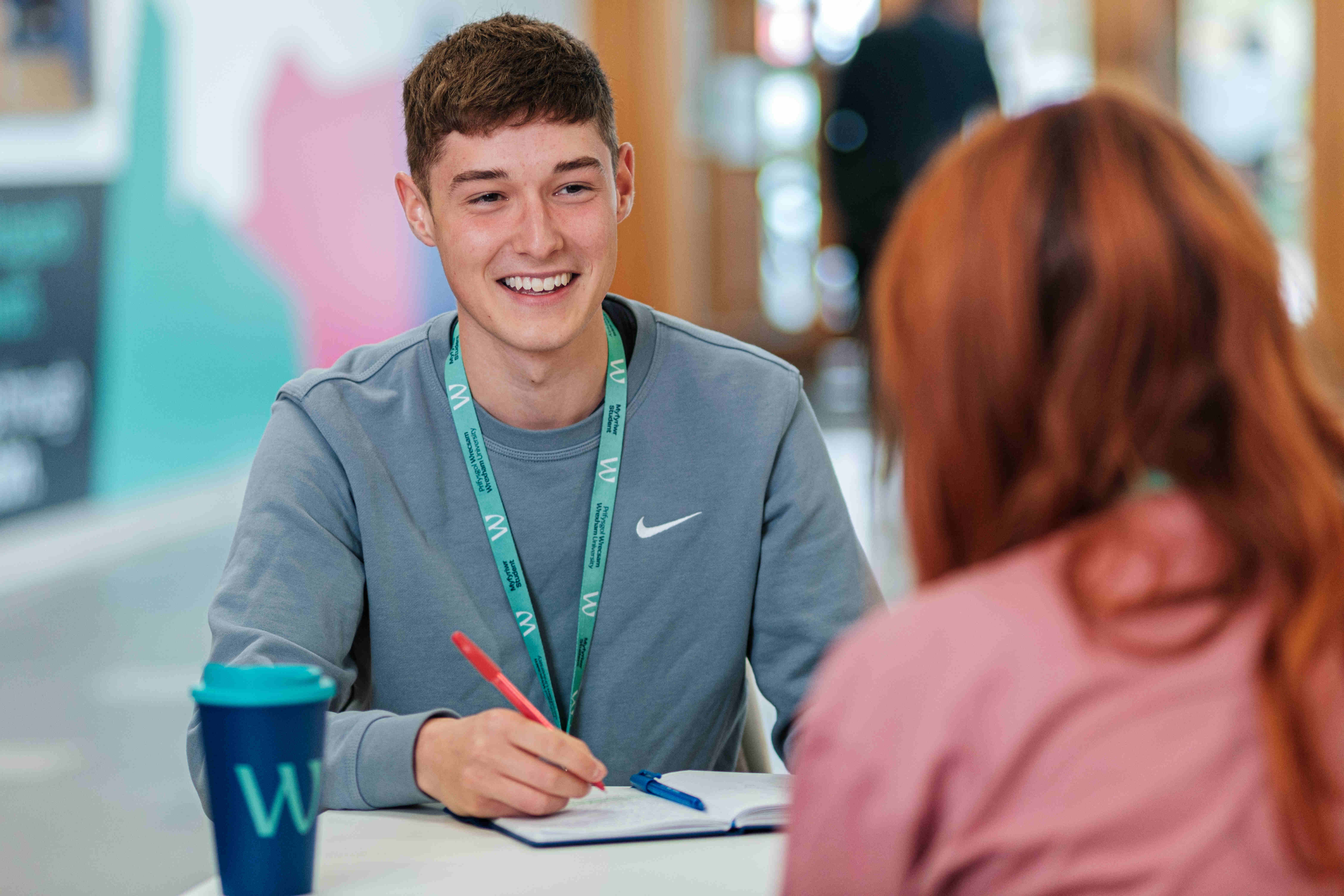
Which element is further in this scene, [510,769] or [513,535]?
[513,535]

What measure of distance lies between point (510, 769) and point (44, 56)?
13.2ft

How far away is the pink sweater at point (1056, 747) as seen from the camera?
63 cm

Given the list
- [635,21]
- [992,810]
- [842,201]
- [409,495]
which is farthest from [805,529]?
[635,21]

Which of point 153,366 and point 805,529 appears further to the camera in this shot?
point 153,366

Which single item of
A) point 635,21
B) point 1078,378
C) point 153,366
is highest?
point 635,21

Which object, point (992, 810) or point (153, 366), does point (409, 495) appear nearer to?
point (992, 810)

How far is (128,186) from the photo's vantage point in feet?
15.7

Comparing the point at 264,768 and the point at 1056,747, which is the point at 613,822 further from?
the point at 1056,747

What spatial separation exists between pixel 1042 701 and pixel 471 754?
57 cm

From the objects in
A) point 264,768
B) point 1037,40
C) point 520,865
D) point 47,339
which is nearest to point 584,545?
point 520,865

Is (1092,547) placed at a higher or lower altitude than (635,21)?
lower

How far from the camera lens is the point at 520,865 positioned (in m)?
0.99

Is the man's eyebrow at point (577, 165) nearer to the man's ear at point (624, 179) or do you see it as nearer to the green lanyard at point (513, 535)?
the man's ear at point (624, 179)

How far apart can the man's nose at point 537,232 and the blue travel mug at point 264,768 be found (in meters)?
0.71
